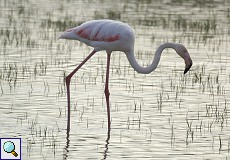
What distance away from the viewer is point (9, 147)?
351 inches

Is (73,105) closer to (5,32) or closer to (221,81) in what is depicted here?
(221,81)

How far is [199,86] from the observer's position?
1391 cm

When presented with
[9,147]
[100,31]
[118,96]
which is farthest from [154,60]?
[9,147]

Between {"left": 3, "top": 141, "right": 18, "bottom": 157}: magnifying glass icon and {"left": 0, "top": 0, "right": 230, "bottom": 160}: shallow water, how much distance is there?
0.21m

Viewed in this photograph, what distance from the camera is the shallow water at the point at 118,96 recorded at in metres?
9.75

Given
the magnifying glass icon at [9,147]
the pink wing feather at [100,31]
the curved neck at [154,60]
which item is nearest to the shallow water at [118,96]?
the magnifying glass icon at [9,147]

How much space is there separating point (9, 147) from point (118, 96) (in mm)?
4146

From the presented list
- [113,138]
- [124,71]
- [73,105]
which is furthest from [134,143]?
[124,71]

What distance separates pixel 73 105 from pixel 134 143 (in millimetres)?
2348

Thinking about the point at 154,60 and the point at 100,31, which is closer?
the point at 154,60

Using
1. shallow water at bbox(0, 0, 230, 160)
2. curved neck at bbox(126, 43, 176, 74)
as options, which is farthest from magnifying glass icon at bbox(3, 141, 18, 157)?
curved neck at bbox(126, 43, 176, 74)

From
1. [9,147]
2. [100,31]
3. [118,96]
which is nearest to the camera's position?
[9,147]

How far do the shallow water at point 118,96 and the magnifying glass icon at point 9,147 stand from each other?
211 mm

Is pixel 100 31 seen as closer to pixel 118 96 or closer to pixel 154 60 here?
pixel 154 60
